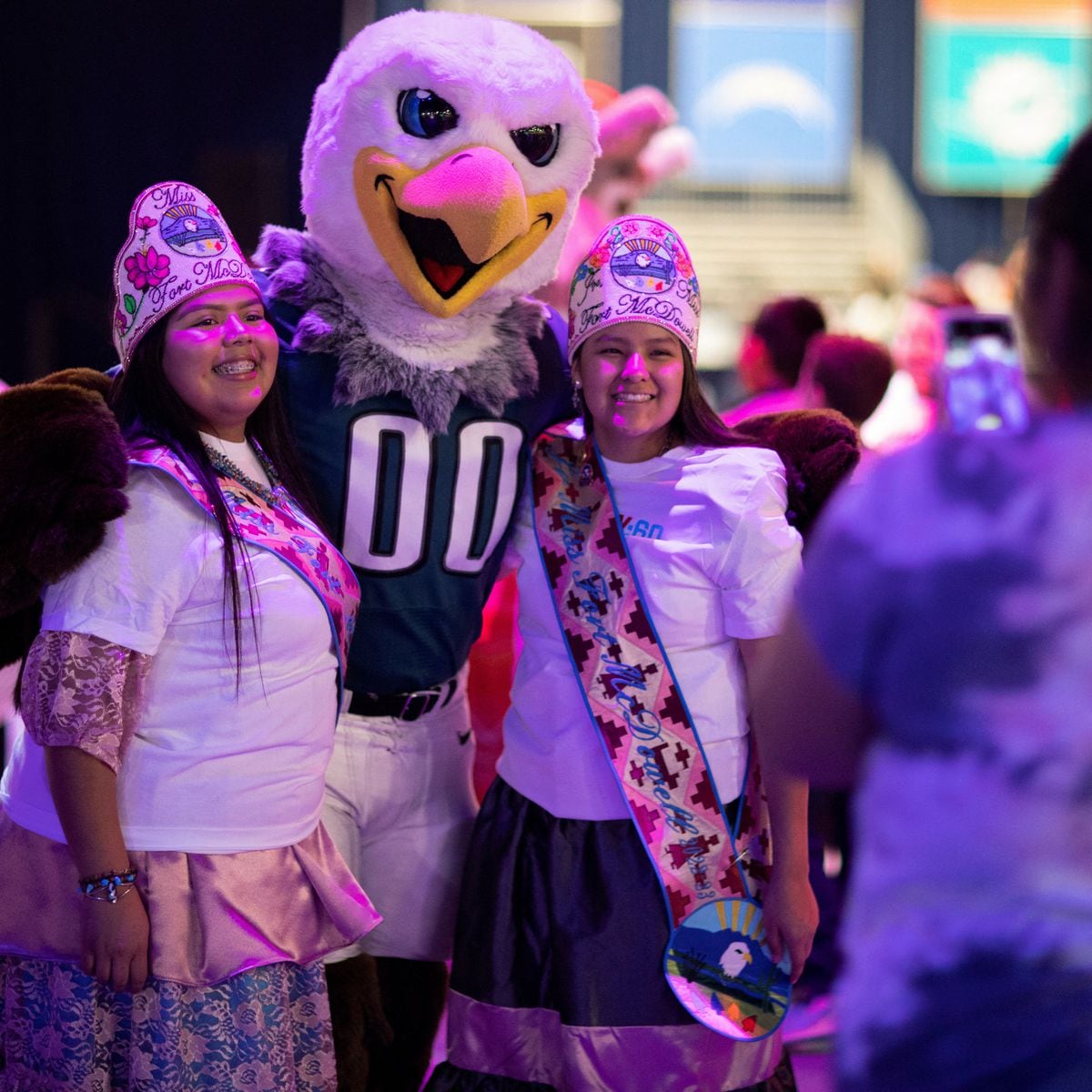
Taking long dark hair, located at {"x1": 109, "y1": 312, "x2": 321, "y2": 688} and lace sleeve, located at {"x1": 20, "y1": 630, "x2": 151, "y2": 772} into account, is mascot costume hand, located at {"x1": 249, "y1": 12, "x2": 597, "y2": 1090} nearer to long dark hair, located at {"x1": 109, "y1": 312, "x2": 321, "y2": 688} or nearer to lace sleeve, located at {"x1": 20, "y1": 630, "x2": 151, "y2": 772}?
long dark hair, located at {"x1": 109, "y1": 312, "x2": 321, "y2": 688}

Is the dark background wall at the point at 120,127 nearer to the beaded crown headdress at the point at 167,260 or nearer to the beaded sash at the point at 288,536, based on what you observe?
the beaded crown headdress at the point at 167,260

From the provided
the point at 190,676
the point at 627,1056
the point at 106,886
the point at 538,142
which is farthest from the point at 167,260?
the point at 627,1056

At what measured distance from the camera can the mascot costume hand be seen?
6.60 feet

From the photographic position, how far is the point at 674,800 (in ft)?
6.17

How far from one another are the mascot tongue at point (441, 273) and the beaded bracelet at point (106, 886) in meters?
0.94

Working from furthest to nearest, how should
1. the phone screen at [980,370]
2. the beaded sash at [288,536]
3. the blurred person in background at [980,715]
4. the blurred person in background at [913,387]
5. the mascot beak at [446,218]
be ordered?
the blurred person in background at [913,387] < the phone screen at [980,370] < the mascot beak at [446,218] < the beaded sash at [288,536] < the blurred person in background at [980,715]

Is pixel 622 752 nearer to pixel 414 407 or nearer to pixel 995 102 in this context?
pixel 414 407

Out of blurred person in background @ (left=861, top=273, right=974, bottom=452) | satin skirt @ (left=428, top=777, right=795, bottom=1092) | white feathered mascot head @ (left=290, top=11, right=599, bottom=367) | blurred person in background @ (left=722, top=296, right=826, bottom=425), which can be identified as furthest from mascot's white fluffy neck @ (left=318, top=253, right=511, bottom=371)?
blurred person in background @ (left=722, top=296, right=826, bottom=425)

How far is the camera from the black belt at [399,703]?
2047mm

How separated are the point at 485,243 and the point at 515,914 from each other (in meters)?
0.93

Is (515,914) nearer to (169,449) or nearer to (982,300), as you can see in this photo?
(169,449)

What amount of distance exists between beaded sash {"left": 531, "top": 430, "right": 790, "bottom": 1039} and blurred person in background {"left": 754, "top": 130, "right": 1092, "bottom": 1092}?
783mm

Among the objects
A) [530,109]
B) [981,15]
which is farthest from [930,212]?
[530,109]

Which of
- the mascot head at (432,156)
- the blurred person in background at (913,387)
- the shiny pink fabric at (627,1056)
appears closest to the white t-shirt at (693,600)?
the shiny pink fabric at (627,1056)
